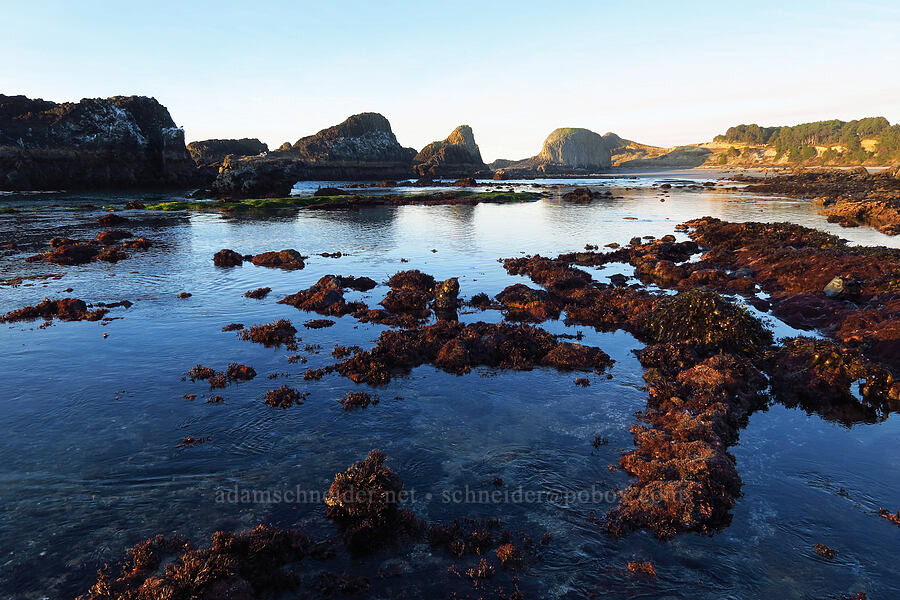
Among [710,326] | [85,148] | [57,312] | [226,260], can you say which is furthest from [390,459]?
[85,148]

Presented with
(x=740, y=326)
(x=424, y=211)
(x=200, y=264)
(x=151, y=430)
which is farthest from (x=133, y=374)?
(x=424, y=211)

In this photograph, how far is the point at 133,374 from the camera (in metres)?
15.8

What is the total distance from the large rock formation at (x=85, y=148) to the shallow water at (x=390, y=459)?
11154 centimetres

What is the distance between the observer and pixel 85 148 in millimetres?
107500

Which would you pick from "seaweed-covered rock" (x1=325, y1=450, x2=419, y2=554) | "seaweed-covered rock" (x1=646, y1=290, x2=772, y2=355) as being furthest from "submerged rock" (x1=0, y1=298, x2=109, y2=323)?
"seaweed-covered rock" (x1=646, y1=290, x2=772, y2=355)

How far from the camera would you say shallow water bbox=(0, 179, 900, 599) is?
8234 mm

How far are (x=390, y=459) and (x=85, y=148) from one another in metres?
138

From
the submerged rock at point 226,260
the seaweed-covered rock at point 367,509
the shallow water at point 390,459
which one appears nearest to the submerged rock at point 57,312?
the shallow water at point 390,459

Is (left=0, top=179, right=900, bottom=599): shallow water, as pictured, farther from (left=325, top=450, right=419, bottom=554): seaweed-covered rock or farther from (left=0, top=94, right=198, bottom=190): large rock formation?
(left=0, top=94, right=198, bottom=190): large rock formation

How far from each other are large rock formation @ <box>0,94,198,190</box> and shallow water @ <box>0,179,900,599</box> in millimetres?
111540

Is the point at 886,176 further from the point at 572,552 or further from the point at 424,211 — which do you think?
the point at 572,552

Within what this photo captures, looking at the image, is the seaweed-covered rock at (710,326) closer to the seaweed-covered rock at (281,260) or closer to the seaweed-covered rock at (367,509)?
the seaweed-covered rock at (367,509)

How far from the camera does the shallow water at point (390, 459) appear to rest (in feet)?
27.0

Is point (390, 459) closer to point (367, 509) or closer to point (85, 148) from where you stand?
point (367, 509)
